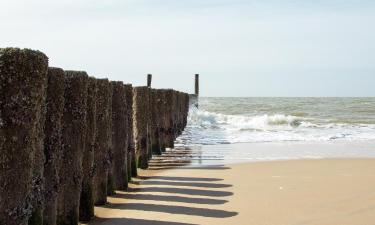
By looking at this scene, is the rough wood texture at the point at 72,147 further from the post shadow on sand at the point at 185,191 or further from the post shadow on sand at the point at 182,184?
the post shadow on sand at the point at 182,184

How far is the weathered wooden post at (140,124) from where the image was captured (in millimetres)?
10344

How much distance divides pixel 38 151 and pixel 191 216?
2.27 metres

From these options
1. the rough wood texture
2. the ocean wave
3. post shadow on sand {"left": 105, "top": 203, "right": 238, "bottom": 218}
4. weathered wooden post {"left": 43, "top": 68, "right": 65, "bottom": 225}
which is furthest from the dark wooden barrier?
the ocean wave

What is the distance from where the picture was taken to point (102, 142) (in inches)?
279

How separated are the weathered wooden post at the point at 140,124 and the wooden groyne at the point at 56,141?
1.29 metres

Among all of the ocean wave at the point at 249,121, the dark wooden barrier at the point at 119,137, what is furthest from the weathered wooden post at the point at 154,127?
the ocean wave at the point at 249,121

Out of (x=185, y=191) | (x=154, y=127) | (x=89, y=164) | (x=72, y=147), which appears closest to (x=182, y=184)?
(x=185, y=191)

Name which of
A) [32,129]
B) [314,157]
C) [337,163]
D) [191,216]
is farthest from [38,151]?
[314,157]

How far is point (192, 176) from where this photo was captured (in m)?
9.48

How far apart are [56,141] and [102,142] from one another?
196cm

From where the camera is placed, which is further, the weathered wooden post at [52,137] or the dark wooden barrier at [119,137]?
the dark wooden barrier at [119,137]

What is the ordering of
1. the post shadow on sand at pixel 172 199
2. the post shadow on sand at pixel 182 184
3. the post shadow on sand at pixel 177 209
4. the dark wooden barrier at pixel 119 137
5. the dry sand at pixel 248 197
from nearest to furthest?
the dry sand at pixel 248 197 < the post shadow on sand at pixel 177 209 < the post shadow on sand at pixel 172 199 < the dark wooden barrier at pixel 119 137 < the post shadow on sand at pixel 182 184

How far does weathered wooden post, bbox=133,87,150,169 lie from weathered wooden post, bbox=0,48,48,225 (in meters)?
5.96

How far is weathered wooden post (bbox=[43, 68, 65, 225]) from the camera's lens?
4992 mm
